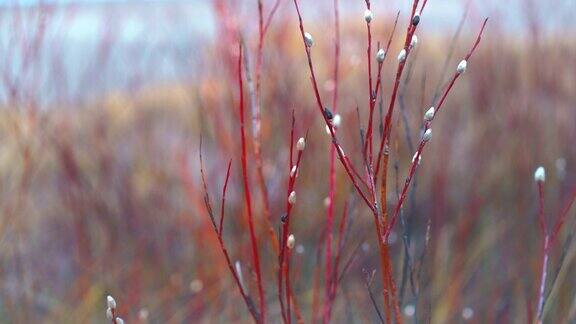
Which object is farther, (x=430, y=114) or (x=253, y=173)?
(x=253, y=173)

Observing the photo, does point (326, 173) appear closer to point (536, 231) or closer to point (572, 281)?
point (536, 231)

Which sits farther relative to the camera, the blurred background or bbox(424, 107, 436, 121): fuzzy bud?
the blurred background

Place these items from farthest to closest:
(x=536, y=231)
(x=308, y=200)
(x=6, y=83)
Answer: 1. (x=308, y=200)
2. (x=536, y=231)
3. (x=6, y=83)

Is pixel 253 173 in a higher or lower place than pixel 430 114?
lower

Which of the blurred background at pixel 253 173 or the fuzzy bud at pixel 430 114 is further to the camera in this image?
the blurred background at pixel 253 173

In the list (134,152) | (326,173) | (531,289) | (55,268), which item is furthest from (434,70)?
(55,268)

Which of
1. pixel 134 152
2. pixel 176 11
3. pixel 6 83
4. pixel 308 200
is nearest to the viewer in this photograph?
pixel 6 83

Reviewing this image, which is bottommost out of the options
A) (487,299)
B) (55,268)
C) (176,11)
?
(55,268)

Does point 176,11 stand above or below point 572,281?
above
